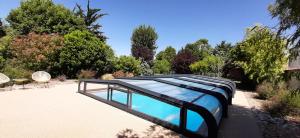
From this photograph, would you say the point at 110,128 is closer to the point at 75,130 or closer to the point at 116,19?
the point at 75,130

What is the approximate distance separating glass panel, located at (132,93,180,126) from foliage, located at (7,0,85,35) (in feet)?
59.7

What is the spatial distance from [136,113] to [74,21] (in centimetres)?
2107

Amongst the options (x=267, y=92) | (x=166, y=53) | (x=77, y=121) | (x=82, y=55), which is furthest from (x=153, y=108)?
(x=166, y=53)

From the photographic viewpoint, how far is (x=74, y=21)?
25.9 m

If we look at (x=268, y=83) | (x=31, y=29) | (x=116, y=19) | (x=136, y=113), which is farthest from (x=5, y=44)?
(x=268, y=83)

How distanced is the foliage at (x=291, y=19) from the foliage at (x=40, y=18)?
22.9 metres

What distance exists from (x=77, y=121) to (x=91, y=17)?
2612 centimetres

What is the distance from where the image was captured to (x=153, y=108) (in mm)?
9656

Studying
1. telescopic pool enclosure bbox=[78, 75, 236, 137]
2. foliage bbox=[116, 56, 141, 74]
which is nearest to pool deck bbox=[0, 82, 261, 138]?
telescopic pool enclosure bbox=[78, 75, 236, 137]

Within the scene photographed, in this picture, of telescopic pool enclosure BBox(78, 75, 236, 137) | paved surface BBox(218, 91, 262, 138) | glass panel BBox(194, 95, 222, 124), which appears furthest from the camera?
Answer: glass panel BBox(194, 95, 222, 124)

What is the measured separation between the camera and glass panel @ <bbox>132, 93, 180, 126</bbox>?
8.66m

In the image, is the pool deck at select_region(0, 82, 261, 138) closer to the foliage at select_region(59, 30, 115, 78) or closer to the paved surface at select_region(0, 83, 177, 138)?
the paved surface at select_region(0, 83, 177, 138)

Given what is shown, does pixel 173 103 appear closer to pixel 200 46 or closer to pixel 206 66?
pixel 206 66

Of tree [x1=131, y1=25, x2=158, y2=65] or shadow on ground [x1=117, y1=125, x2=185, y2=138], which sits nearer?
shadow on ground [x1=117, y1=125, x2=185, y2=138]
